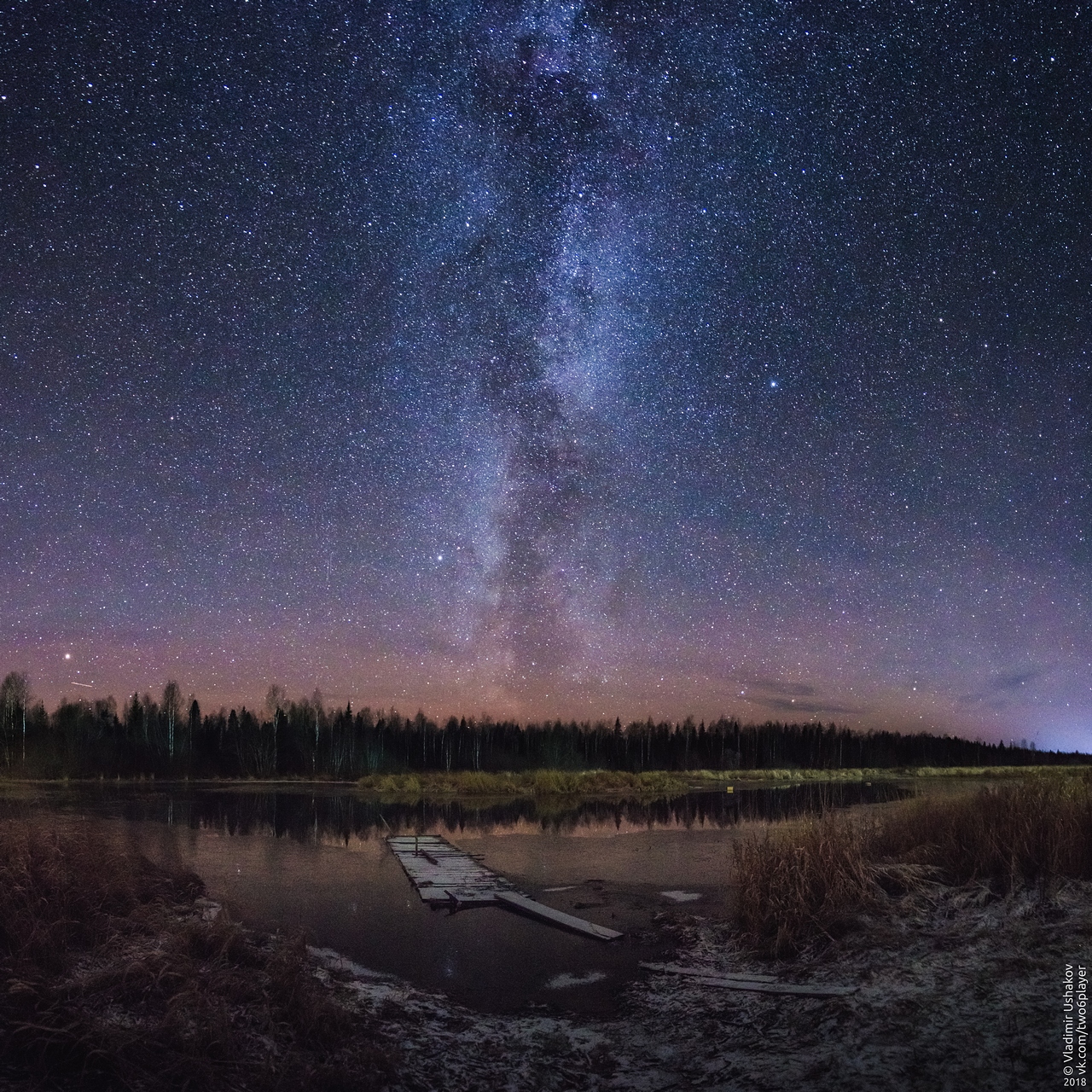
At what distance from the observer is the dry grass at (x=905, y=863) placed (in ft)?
36.8

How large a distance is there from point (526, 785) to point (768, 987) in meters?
41.6

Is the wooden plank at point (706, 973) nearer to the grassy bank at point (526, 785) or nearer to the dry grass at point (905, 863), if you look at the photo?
the dry grass at point (905, 863)

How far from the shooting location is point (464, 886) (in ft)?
58.0

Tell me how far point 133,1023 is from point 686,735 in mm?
118803

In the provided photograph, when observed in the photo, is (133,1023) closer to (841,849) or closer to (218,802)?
(841,849)

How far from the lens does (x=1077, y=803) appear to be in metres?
12.7

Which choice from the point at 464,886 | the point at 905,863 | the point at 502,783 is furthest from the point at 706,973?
the point at 502,783

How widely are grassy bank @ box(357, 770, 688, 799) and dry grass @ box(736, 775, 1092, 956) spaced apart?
35.0 metres

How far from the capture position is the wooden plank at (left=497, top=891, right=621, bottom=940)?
44.7 feet

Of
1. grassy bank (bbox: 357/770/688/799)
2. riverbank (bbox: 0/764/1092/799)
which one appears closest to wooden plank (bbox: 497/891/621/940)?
grassy bank (bbox: 357/770/688/799)

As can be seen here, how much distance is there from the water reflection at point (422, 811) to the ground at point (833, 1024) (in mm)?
15440

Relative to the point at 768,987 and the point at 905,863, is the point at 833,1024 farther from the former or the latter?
the point at 905,863

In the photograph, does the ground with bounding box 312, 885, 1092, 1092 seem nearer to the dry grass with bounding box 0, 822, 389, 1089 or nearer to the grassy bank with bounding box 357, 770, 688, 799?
the dry grass with bounding box 0, 822, 389, 1089

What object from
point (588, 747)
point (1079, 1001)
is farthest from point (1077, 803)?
point (588, 747)
